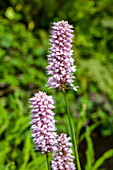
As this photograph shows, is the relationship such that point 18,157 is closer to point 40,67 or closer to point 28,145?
point 28,145

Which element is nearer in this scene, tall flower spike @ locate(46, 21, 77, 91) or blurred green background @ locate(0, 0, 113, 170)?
tall flower spike @ locate(46, 21, 77, 91)

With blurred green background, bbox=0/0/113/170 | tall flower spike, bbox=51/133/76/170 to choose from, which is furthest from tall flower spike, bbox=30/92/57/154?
blurred green background, bbox=0/0/113/170

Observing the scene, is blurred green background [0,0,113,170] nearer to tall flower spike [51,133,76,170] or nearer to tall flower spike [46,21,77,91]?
tall flower spike [51,133,76,170]

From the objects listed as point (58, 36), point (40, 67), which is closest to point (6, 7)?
point (40, 67)

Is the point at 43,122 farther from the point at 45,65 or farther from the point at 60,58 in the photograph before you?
the point at 45,65

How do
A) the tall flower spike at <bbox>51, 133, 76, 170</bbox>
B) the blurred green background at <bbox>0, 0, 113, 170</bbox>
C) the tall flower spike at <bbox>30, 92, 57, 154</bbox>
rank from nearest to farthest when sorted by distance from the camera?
the tall flower spike at <bbox>30, 92, 57, 154</bbox> → the tall flower spike at <bbox>51, 133, 76, 170</bbox> → the blurred green background at <bbox>0, 0, 113, 170</bbox>

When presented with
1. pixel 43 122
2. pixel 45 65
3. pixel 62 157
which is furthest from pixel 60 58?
pixel 45 65

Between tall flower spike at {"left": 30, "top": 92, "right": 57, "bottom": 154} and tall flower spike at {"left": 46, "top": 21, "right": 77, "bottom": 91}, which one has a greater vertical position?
tall flower spike at {"left": 46, "top": 21, "right": 77, "bottom": 91}
